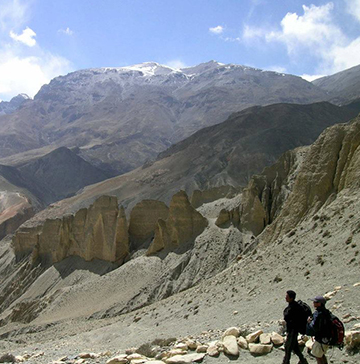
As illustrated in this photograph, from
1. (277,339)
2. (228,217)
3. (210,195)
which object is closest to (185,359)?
(277,339)

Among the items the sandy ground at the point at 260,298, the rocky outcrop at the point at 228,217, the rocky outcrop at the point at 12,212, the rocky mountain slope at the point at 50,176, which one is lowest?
the sandy ground at the point at 260,298

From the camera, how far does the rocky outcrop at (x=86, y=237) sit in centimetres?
3862

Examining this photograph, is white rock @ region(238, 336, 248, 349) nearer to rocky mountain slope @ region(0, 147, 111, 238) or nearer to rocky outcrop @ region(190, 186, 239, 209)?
rocky outcrop @ region(190, 186, 239, 209)

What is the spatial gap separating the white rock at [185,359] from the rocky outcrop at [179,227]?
915 inches

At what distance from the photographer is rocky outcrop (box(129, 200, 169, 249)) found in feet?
128

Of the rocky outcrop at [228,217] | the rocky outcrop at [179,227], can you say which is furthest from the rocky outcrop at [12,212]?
the rocky outcrop at [228,217]

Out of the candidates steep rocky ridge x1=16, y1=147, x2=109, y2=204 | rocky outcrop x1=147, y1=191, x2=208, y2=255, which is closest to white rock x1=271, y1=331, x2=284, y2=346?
rocky outcrop x1=147, y1=191, x2=208, y2=255

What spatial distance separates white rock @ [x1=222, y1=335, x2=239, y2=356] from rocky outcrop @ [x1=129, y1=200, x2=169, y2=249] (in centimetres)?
2927

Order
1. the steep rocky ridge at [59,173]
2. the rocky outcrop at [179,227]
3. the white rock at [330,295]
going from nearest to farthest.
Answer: the white rock at [330,295]
the rocky outcrop at [179,227]
the steep rocky ridge at [59,173]

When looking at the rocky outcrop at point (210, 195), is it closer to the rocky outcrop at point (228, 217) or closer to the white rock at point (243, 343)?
the rocky outcrop at point (228, 217)

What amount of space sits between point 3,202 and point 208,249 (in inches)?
3639

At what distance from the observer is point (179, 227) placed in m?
33.2

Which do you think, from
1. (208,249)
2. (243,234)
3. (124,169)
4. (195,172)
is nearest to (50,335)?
(208,249)

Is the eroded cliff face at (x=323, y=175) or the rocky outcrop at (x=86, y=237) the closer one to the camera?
the eroded cliff face at (x=323, y=175)
